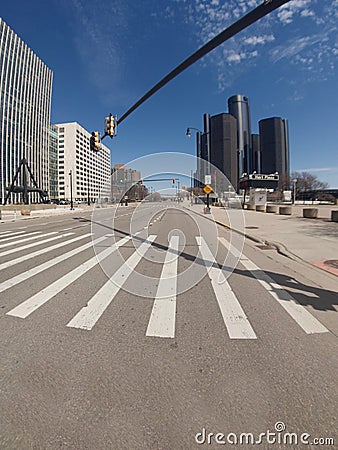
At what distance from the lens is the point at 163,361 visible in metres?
2.71

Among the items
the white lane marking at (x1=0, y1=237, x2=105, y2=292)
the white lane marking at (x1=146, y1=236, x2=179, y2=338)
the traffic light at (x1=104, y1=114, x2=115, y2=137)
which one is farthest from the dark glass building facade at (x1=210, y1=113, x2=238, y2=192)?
the white lane marking at (x1=146, y1=236, x2=179, y2=338)

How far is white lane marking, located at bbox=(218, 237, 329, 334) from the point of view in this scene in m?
3.43

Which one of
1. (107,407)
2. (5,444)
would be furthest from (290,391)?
(5,444)

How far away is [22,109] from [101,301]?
99486 mm

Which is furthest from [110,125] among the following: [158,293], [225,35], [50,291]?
[158,293]

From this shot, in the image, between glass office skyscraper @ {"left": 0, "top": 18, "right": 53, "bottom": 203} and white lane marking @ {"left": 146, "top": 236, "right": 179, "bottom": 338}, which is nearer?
white lane marking @ {"left": 146, "top": 236, "right": 179, "bottom": 338}

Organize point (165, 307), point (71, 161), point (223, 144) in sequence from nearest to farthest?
point (165, 307)
point (223, 144)
point (71, 161)

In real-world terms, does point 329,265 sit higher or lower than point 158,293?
higher

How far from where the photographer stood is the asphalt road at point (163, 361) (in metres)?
1.93

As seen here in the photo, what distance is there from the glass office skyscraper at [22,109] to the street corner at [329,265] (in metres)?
84.9

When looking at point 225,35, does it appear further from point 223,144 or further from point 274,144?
point 274,144

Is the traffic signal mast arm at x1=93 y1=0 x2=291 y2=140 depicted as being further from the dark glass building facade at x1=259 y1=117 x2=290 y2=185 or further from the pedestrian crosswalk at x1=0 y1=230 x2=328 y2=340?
the dark glass building facade at x1=259 y1=117 x2=290 y2=185

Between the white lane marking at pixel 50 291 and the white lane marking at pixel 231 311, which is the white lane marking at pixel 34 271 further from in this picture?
the white lane marking at pixel 231 311

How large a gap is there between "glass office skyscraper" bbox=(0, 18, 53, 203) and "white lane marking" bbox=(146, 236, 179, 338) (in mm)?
83201
